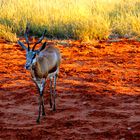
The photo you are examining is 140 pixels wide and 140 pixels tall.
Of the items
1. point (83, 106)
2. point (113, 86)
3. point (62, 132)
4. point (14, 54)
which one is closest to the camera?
point (62, 132)

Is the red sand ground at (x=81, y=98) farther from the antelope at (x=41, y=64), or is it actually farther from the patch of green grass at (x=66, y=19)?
the patch of green grass at (x=66, y=19)

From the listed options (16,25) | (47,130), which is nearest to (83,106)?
(47,130)

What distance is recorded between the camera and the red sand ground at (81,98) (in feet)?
22.4

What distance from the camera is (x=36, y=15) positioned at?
51.5 feet

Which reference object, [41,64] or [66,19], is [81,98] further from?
[66,19]

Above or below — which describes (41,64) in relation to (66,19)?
below

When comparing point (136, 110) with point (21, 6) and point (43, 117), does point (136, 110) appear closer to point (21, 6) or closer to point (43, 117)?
point (43, 117)

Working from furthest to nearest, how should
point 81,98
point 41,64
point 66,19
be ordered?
point 66,19, point 81,98, point 41,64

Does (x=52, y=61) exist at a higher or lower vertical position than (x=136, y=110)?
higher

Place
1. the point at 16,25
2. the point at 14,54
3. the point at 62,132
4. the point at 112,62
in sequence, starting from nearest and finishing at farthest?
the point at 62,132 < the point at 112,62 < the point at 14,54 < the point at 16,25

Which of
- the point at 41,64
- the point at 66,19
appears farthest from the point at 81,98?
the point at 66,19

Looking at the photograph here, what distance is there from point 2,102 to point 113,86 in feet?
7.71

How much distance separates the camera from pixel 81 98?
8.61 meters

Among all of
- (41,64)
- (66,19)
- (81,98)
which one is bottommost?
(81,98)
